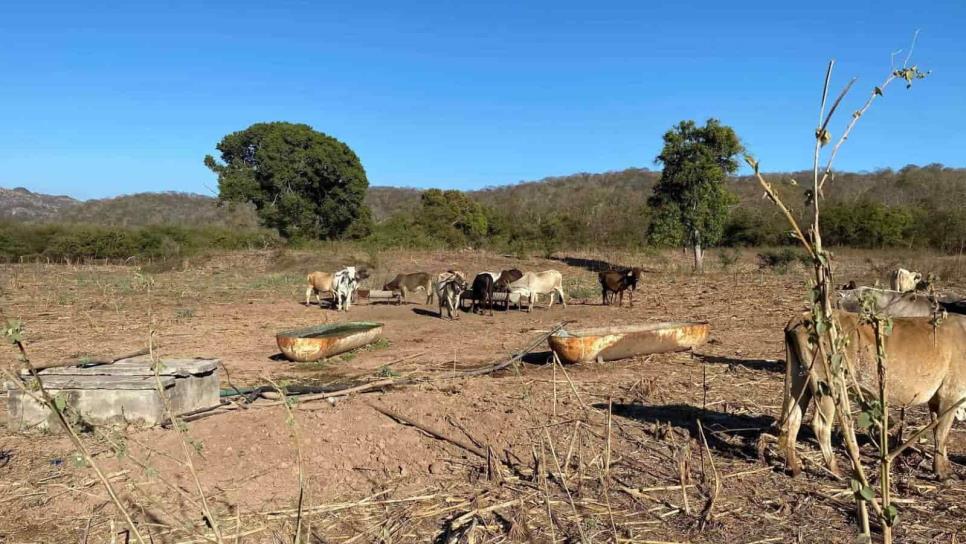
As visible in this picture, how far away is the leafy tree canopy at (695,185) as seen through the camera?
2842 cm

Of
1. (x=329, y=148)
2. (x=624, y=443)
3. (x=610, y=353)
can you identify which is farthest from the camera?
(x=329, y=148)

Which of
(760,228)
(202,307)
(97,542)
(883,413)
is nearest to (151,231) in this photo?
(202,307)

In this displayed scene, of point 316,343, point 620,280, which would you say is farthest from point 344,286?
point 316,343

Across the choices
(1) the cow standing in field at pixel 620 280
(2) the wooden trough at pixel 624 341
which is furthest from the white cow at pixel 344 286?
(2) the wooden trough at pixel 624 341

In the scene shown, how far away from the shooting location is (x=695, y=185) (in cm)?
2856

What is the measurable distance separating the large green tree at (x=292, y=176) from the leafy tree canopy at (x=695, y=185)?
20581 millimetres

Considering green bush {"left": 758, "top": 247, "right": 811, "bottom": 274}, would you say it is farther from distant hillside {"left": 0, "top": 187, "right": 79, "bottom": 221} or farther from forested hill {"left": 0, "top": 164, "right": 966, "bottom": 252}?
distant hillside {"left": 0, "top": 187, "right": 79, "bottom": 221}

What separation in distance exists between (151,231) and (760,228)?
137 feet

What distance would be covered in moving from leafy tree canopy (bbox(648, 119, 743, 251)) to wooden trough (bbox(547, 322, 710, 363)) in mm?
18567

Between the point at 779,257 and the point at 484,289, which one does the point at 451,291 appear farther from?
the point at 779,257

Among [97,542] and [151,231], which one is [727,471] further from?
[151,231]

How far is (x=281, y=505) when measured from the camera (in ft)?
16.7

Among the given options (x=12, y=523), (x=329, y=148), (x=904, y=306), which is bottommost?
(x=12, y=523)

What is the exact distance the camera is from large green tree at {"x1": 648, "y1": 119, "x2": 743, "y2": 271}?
28438 millimetres
